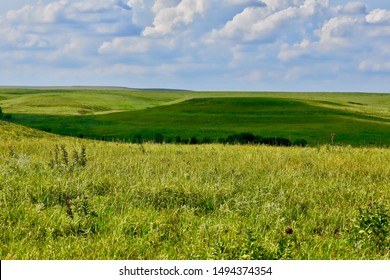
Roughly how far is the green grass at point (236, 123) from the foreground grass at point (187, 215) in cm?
4519

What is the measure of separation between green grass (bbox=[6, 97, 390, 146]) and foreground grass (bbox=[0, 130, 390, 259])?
45189mm

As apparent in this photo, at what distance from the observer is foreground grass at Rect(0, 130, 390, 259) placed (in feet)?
20.6

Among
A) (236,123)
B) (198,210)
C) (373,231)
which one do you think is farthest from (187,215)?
(236,123)

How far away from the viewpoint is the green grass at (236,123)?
231 ft

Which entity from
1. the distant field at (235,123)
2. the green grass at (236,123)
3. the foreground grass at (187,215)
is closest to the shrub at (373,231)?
the foreground grass at (187,215)

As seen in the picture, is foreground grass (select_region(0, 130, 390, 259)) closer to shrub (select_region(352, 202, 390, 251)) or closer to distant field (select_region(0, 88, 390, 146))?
shrub (select_region(352, 202, 390, 251))

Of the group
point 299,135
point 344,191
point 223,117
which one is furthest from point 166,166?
point 223,117

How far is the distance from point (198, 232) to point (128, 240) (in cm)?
94

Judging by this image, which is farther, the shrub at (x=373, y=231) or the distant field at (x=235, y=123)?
the distant field at (x=235, y=123)

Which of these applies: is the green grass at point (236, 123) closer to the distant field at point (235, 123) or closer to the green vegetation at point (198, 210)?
the distant field at point (235, 123)

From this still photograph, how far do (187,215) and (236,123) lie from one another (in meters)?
83.2

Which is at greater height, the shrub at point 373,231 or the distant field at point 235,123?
the shrub at point 373,231

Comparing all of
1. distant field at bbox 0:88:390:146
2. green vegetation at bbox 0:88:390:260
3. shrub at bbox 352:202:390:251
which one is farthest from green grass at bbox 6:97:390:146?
shrub at bbox 352:202:390:251
